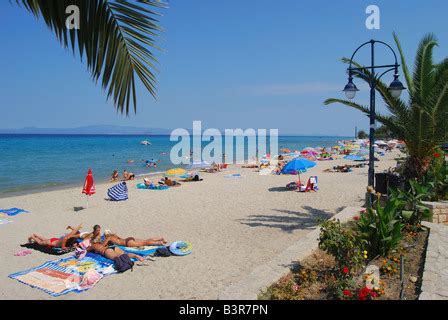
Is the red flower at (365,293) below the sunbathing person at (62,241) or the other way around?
the other way around

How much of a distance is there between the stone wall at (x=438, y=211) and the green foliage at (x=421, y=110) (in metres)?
1.18

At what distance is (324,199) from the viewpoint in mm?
13273

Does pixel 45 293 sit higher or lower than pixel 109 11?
lower

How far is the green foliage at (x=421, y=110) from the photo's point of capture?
25.5 ft

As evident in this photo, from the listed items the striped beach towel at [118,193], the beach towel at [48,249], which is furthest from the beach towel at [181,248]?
the striped beach towel at [118,193]

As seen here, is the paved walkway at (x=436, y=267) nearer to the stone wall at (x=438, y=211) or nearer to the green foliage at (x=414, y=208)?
the green foliage at (x=414, y=208)

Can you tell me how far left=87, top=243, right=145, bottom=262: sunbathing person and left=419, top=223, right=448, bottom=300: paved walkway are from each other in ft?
16.4

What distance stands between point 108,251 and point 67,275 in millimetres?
1014

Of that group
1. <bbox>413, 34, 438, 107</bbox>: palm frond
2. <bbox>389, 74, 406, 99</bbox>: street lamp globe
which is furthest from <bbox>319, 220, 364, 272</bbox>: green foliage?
<bbox>413, 34, 438, 107</bbox>: palm frond

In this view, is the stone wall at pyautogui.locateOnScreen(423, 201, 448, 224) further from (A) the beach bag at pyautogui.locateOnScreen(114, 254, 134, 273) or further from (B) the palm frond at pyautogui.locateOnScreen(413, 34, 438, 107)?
(A) the beach bag at pyautogui.locateOnScreen(114, 254, 134, 273)

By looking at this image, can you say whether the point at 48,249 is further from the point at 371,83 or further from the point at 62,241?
the point at 371,83
